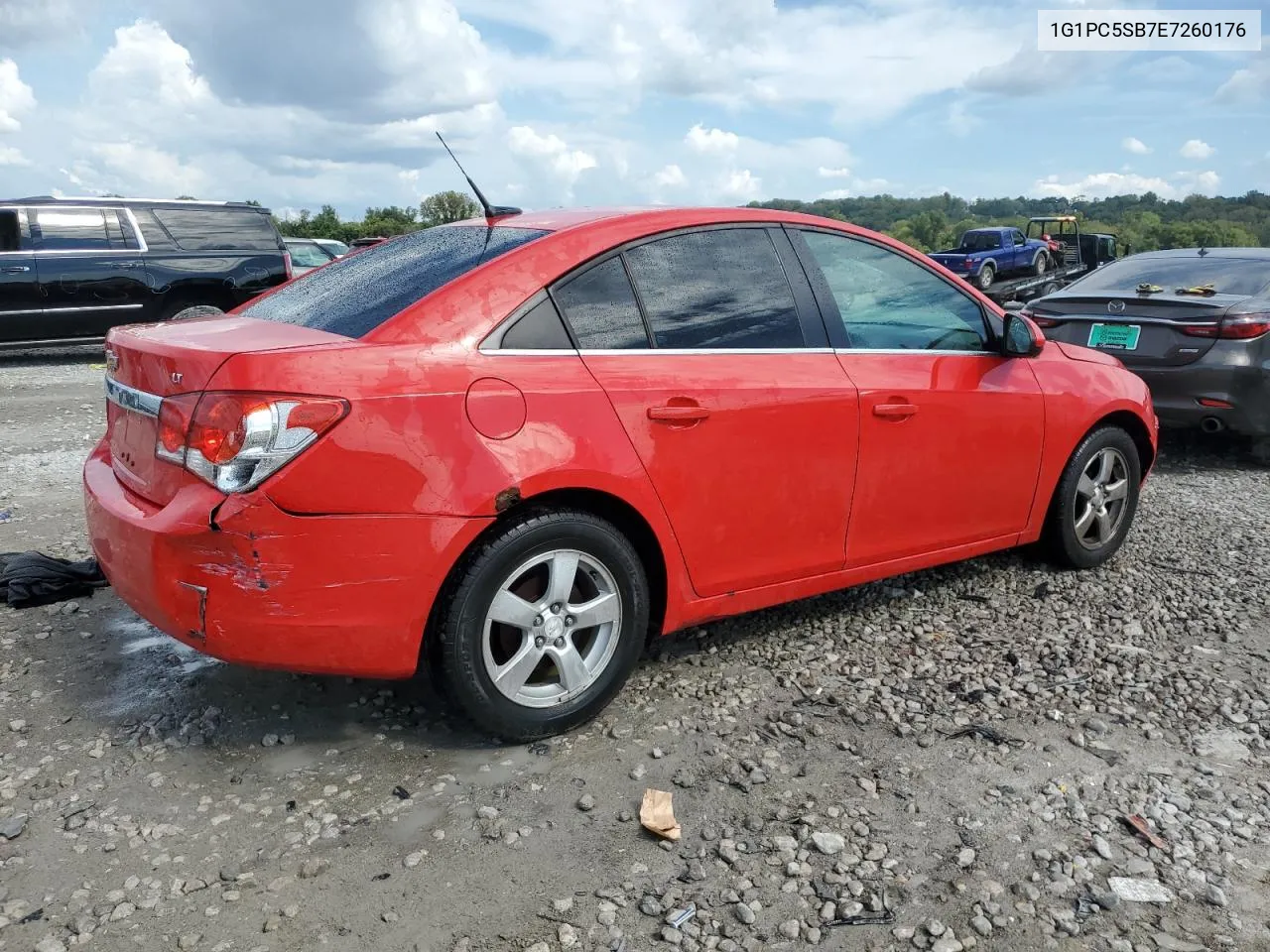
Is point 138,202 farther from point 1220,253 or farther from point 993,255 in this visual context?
point 993,255

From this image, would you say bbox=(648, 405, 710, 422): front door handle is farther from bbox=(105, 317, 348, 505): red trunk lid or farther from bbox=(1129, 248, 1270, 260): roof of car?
bbox=(1129, 248, 1270, 260): roof of car

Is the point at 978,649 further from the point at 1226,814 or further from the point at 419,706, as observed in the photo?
the point at 419,706

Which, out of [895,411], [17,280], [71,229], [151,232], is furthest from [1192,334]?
[17,280]

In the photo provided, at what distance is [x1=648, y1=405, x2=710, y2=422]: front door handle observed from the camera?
320cm

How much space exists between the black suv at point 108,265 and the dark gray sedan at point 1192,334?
29.0ft

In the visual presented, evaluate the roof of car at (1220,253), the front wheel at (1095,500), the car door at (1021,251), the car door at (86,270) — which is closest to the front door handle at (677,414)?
the front wheel at (1095,500)

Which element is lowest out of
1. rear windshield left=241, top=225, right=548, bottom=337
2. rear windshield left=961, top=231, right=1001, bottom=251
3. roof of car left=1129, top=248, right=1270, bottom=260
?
rear windshield left=241, top=225, right=548, bottom=337

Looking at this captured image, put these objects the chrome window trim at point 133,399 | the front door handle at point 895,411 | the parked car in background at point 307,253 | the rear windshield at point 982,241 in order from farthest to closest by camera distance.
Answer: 1. the rear windshield at point 982,241
2. the parked car in background at point 307,253
3. the front door handle at point 895,411
4. the chrome window trim at point 133,399

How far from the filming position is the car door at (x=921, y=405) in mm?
3762

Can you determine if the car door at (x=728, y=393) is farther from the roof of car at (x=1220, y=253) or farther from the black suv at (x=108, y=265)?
the black suv at (x=108, y=265)

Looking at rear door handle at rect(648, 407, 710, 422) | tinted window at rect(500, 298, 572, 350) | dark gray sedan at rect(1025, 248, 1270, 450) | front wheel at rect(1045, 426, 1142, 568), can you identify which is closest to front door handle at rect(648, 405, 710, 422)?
rear door handle at rect(648, 407, 710, 422)

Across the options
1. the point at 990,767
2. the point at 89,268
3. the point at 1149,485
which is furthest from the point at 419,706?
the point at 89,268

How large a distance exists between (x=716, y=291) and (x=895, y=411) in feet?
2.74

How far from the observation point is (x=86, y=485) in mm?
3318
